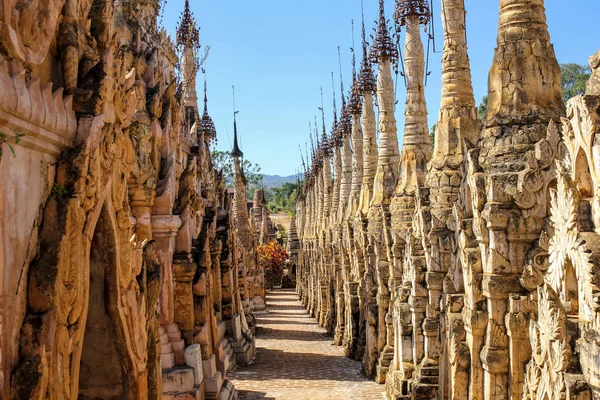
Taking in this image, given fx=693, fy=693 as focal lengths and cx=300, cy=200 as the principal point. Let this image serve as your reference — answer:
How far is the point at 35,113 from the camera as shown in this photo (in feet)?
10.4

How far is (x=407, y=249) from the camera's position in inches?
470

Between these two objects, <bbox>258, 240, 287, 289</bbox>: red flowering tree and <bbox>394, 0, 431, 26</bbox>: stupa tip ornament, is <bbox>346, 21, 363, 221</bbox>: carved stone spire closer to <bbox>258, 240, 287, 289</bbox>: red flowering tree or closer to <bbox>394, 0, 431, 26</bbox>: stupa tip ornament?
<bbox>394, 0, 431, 26</bbox>: stupa tip ornament

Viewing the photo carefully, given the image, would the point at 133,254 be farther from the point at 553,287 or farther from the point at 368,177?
the point at 368,177

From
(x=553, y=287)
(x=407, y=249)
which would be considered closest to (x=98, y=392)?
(x=553, y=287)

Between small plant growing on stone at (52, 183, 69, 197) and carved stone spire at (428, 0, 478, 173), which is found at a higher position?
carved stone spire at (428, 0, 478, 173)

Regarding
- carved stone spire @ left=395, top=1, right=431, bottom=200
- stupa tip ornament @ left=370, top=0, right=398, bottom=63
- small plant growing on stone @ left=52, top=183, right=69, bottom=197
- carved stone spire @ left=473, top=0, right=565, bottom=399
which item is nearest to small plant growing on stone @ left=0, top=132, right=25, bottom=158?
small plant growing on stone @ left=52, top=183, right=69, bottom=197

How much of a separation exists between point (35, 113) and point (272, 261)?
46773 mm

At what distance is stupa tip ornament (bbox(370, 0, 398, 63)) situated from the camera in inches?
699

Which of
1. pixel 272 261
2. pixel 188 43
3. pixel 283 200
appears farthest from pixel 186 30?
pixel 283 200

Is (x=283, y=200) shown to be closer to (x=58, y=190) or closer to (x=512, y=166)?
(x=512, y=166)

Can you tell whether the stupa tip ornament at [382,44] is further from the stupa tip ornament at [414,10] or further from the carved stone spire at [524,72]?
the carved stone spire at [524,72]

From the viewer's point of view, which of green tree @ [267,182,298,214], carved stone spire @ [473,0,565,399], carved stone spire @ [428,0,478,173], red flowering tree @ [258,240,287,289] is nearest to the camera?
carved stone spire @ [473,0,565,399]

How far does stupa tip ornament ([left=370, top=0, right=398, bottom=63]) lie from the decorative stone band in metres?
14.8

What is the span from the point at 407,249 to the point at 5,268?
9.48 metres
